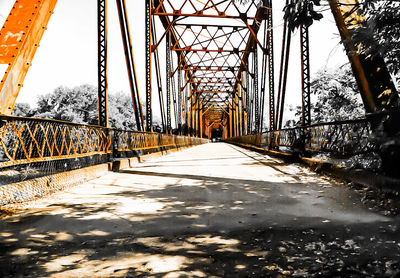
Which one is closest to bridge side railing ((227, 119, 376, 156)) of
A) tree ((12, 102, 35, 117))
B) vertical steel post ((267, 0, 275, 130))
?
vertical steel post ((267, 0, 275, 130))

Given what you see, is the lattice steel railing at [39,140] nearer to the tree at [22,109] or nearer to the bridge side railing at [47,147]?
the bridge side railing at [47,147]

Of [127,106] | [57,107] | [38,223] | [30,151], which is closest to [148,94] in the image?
[30,151]

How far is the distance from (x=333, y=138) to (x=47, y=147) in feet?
17.3

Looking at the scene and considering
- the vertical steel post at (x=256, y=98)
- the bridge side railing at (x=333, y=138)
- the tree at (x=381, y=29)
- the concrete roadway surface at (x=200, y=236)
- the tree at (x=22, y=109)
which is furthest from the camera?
the tree at (x=22, y=109)

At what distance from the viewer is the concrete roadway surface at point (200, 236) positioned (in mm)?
1814

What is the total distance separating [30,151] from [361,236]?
3972mm

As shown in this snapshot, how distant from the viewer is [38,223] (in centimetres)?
282

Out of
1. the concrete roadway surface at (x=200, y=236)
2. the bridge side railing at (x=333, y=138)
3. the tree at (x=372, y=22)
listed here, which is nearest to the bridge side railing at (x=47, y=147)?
the concrete roadway surface at (x=200, y=236)

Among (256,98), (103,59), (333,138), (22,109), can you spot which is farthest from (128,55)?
(22,109)

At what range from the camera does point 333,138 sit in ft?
18.7

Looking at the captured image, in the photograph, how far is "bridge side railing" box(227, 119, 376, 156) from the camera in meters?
4.45

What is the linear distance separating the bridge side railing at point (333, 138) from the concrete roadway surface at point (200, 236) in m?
0.89

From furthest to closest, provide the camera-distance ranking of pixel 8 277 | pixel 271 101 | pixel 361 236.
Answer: pixel 271 101, pixel 361 236, pixel 8 277

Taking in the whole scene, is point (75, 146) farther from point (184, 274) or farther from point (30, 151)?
point (184, 274)
